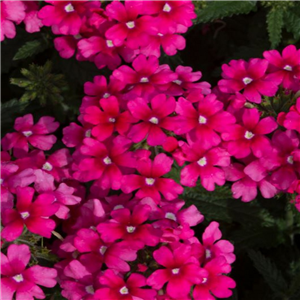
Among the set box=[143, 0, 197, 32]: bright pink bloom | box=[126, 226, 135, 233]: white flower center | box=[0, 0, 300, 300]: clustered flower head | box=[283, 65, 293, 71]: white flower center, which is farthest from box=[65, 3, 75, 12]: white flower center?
box=[126, 226, 135, 233]: white flower center

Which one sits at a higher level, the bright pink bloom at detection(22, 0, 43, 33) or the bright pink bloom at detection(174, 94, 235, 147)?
the bright pink bloom at detection(174, 94, 235, 147)

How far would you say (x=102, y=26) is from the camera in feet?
8.24

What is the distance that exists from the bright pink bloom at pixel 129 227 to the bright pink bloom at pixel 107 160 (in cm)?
15

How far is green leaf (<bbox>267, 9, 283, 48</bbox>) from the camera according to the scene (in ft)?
8.70

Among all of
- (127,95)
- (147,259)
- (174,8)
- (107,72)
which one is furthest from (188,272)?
(107,72)

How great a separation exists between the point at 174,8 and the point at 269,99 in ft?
1.76

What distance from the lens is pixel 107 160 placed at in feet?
7.15

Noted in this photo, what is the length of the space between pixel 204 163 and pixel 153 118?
9.6 inches

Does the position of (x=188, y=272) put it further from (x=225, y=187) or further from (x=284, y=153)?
(x=225, y=187)

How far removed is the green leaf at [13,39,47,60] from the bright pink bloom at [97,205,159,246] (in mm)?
1037

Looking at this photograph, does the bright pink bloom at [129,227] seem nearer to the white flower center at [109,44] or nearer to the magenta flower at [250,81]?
the magenta flower at [250,81]

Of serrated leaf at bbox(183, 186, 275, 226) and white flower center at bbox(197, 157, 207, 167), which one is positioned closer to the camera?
white flower center at bbox(197, 157, 207, 167)

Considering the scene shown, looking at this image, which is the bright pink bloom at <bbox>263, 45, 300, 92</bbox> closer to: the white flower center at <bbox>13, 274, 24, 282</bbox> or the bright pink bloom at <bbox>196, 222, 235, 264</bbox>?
the bright pink bloom at <bbox>196, 222, 235, 264</bbox>

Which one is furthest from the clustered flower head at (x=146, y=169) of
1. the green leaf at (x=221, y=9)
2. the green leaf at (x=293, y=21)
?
the green leaf at (x=293, y=21)
